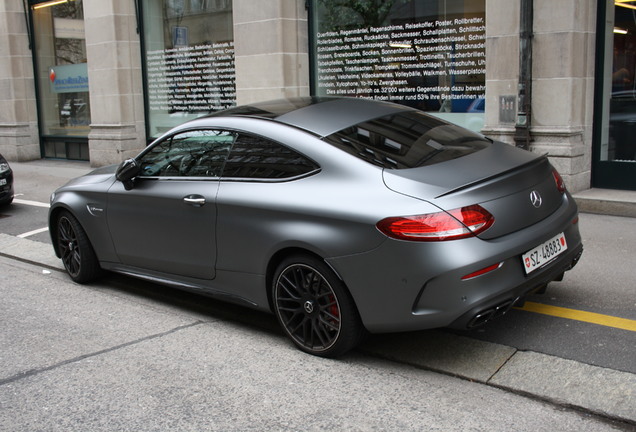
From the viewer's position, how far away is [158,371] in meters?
4.46

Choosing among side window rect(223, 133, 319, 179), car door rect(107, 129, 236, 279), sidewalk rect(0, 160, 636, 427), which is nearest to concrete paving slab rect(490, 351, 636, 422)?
sidewalk rect(0, 160, 636, 427)

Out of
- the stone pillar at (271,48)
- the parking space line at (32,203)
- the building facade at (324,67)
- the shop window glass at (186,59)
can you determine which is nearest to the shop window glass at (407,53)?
the building facade at (324,67)

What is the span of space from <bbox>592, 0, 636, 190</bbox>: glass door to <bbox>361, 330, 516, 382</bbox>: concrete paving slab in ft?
17.5

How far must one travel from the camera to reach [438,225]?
3986 mm

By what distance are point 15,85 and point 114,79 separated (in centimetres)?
432

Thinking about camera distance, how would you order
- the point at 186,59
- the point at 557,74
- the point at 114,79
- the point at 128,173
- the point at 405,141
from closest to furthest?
the point at 405,141
the point at 128,173
the point at 557,74
the point at 186,59
the point at 114,79

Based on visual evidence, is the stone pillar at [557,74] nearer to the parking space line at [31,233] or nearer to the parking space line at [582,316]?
the parking space line at [582,316]

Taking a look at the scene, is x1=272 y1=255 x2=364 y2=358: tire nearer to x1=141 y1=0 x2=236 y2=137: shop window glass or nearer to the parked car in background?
the parked car in background

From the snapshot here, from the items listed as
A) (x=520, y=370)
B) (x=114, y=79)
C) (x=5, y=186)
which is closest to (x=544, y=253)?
(x=520, y=370)

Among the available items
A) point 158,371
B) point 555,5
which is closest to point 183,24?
point 555,5

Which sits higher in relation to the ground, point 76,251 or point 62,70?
point 62,70

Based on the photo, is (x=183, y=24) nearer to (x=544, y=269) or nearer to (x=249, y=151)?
(x=249, y=151)

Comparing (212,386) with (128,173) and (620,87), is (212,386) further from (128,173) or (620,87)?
(620,87)

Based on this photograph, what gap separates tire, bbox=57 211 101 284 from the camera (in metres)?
6.42
